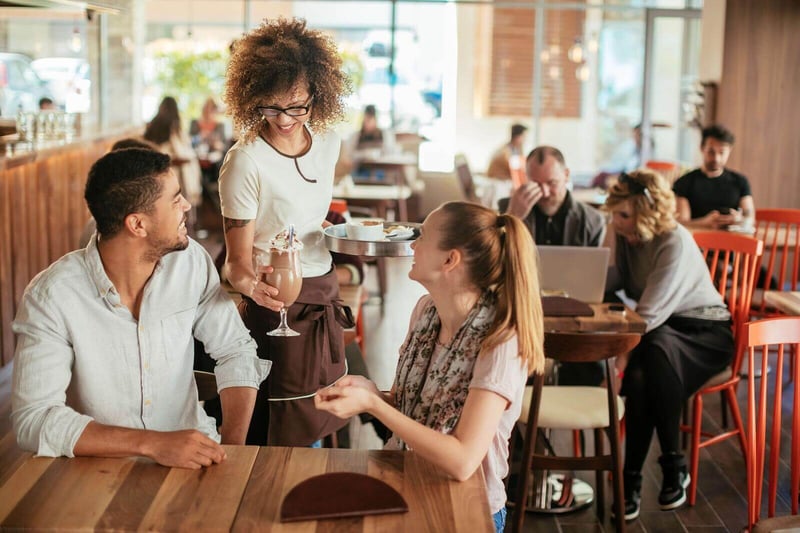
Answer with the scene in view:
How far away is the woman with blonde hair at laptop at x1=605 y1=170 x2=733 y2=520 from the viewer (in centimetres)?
387

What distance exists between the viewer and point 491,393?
6.70 ft

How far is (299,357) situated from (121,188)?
0.83 m

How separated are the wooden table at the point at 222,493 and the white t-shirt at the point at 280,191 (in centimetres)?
84

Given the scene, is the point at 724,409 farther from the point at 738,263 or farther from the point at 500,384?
the point at 500,384

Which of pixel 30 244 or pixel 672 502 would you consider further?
pixel 30 244

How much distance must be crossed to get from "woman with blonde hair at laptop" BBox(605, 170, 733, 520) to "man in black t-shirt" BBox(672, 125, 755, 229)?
2.18m

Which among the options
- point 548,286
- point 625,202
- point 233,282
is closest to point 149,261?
point 233,282

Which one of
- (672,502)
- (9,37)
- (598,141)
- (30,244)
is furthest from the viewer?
(598,141)

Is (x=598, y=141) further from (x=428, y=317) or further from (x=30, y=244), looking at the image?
(x=428, y=317)

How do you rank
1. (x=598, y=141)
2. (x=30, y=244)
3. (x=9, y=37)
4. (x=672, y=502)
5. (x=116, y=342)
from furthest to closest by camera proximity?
1. (x=598, y=141)
2. (x=9, y=37)
3. (x=30, y=244)
4. (x=672, y=502)
5. (x=116, y=342)

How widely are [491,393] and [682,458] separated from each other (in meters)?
2.14

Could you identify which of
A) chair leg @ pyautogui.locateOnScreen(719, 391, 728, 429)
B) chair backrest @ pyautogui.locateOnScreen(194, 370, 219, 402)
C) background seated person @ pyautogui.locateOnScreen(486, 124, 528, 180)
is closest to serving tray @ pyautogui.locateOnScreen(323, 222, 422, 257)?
chair backrest @ pyautogui.locateOnScreen(194, 370, 219, 402)

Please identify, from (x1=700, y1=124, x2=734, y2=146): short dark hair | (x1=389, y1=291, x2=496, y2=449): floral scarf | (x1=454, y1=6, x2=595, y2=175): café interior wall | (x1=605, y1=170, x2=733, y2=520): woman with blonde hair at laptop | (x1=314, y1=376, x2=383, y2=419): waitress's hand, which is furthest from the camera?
(x1=454, y1=6, x2=595, y2=175): café interior wall

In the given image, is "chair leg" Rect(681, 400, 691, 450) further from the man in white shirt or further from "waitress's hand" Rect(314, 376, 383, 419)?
"waitress's hand" Rect(314, 376, 383, 419)
